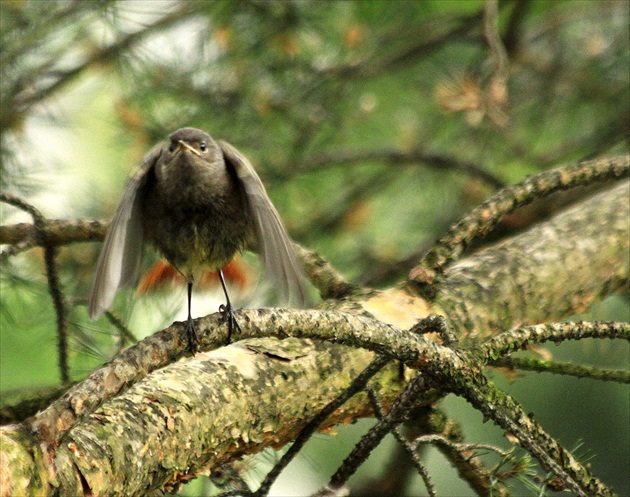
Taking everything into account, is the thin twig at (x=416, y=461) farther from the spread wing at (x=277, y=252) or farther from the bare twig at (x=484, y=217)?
the bare twig at (x=484, y=217)

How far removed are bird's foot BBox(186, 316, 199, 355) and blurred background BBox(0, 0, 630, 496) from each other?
917mm

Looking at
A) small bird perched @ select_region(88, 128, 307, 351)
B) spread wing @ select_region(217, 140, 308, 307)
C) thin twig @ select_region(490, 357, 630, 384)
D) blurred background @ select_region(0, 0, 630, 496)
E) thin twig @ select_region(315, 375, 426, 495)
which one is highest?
blurred background @ select_region(0, 0, 630, 496)

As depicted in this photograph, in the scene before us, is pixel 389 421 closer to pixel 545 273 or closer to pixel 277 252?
pixel 277 252

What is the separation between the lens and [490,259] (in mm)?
2600

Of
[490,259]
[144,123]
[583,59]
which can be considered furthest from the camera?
[583,59]

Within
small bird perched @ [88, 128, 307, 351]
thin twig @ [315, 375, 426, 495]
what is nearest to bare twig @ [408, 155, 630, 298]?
small bird perched @ [88, 128, 307, 351]

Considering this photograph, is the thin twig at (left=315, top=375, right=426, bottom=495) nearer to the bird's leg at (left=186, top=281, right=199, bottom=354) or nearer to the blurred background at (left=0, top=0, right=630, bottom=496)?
the bird's leg at (left=186, top=281, right=199, bottom=354)

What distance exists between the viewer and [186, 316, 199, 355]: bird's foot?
5.83 feet

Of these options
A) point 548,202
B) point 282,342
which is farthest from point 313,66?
point 282,342

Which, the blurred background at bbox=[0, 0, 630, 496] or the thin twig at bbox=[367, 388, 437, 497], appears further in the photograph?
the blurred background at bbox=[0, 0, 630, 496]

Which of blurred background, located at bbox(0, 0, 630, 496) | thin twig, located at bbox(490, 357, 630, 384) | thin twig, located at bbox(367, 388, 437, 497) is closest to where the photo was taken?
thin twig, located at bbox(367, 388, 437, 497)

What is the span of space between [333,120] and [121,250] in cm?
235

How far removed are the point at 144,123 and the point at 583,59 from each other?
2.33 m

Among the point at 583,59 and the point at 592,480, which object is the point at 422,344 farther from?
the point at 583,59
